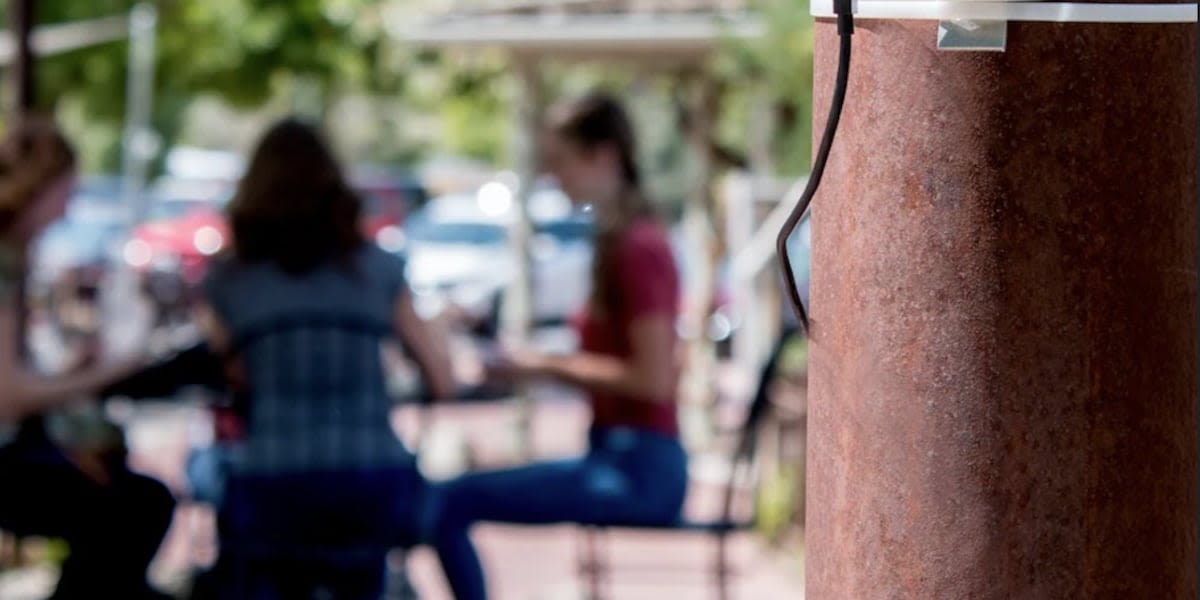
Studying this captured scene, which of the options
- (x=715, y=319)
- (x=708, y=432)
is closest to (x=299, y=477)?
(x=708, y=432)

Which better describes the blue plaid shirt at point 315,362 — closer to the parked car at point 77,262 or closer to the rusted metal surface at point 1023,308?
the rusted metal surface at point 1023,308

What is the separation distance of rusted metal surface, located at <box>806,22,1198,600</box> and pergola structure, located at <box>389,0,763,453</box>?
306 inches

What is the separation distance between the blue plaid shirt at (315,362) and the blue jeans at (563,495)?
12.1 inches

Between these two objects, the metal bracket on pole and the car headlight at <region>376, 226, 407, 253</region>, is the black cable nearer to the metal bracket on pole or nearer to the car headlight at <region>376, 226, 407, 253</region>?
the metal bracket on pole

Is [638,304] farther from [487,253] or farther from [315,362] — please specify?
[487,253]

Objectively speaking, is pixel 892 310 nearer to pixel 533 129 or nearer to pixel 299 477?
pixel 299 477

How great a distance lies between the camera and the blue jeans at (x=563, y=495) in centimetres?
446

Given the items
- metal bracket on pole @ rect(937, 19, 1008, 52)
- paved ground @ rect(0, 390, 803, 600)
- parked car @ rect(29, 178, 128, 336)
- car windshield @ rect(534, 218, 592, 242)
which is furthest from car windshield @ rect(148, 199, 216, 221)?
metal bracket on pole @ rect(937, 19, 1008, 52)

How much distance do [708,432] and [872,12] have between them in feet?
29.4

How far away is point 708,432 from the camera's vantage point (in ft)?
34.1

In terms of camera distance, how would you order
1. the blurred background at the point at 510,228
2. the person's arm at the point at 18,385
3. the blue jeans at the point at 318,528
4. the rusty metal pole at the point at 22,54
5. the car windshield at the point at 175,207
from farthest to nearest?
the car windshield at the point at 175,207, the blurred background at the point at 510,228, the rusty metal pole at the point at 22,54, the blue jeans at the point at 318,528, the person's arm at the point at 18,385

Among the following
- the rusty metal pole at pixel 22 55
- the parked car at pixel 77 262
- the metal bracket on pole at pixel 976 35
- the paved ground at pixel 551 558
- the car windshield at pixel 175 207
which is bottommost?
the paved ground at pixel 551 558

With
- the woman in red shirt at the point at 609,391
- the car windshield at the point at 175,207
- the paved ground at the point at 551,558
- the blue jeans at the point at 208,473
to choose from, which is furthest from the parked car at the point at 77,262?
the woman in red shirt at the point at 609,391

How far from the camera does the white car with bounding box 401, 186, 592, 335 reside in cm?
1833
